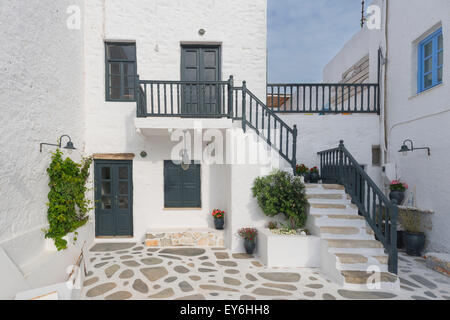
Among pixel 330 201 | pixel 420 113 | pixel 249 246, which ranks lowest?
pixel 249 246

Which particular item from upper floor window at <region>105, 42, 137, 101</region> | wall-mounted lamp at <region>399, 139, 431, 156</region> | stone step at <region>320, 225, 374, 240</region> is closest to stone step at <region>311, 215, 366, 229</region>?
stone step at <region>320, 225, 374, 240</region>

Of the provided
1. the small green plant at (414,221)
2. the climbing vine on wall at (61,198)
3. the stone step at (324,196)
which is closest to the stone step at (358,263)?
the stone step at (324,196)

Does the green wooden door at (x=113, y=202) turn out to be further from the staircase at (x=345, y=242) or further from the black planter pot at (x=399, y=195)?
the black planter pot at (x=399, y=195)

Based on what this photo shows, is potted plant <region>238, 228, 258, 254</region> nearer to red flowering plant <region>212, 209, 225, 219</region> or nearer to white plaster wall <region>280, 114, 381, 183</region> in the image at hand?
red flowering plant <region>212, 209, 225, 219</region>

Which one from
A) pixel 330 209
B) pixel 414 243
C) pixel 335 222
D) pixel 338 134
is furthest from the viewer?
pixel 338 134

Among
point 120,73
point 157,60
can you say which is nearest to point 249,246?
point 157,60

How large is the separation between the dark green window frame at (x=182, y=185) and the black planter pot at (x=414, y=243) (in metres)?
5.04

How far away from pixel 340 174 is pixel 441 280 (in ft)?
8.13

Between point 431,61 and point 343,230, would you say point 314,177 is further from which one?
point 431,61

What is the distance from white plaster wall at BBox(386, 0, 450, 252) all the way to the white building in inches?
1.1

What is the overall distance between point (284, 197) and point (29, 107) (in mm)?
4981

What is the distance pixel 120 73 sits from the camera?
20.8ft

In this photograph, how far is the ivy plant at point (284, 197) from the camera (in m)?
4.84
